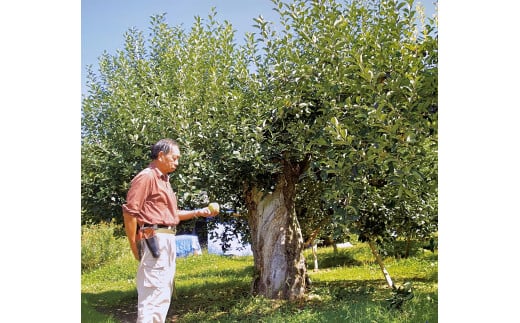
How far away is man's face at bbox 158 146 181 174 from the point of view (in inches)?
177

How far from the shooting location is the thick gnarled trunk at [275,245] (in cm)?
496

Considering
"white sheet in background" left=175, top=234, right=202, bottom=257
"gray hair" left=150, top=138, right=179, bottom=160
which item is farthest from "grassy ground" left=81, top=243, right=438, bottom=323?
"gray hair" left=150, top=138, right=179, bottom=160

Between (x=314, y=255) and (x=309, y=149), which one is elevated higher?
(x=309, y=149)

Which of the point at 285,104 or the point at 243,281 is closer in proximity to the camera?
the point at 285,104

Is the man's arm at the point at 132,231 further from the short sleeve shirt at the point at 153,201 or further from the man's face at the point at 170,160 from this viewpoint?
the man's face at the point at 170,160

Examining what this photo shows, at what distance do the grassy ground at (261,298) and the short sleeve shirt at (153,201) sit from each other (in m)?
A: 0.43

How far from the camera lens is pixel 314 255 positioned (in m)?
5.17

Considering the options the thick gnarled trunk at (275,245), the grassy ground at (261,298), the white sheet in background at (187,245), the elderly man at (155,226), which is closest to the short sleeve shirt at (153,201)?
the elderly man at (155,226)
